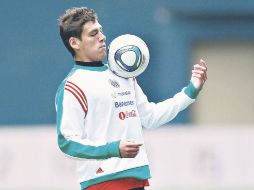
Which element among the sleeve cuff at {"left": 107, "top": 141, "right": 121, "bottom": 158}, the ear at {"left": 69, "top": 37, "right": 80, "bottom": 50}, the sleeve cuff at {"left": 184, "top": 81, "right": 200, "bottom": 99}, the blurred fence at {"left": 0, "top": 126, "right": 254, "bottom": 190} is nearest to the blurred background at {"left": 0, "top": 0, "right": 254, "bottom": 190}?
the blurred fence at {"left": 0, "top": 126, "right": 254, "bottom": 190}

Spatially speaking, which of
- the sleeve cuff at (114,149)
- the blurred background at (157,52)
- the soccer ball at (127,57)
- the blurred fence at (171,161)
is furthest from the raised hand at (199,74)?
the blurred background at (157,52)

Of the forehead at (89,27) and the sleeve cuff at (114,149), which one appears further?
the forehead at (89,27)

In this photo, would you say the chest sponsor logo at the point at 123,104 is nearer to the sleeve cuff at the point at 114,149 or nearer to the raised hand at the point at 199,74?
the sleeve cuff at the point at 114,149

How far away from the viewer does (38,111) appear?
16.0m

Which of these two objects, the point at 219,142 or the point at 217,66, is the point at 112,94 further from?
the point at 217,66

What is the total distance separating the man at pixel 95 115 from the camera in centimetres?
578

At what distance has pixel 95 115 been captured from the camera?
590cm

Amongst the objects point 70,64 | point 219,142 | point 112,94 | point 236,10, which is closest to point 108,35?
point 70,64

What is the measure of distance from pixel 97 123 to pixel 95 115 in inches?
1.8

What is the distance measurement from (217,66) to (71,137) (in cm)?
1140

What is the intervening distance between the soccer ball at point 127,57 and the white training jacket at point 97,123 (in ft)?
0.19

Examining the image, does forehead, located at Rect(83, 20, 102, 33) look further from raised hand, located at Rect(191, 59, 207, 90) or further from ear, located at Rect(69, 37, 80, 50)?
raised hand, located at Rect(191, 59, 207, 90)

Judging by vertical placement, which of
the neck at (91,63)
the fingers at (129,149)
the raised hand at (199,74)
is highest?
the neck at (91,63)

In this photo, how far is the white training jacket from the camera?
5766mm
